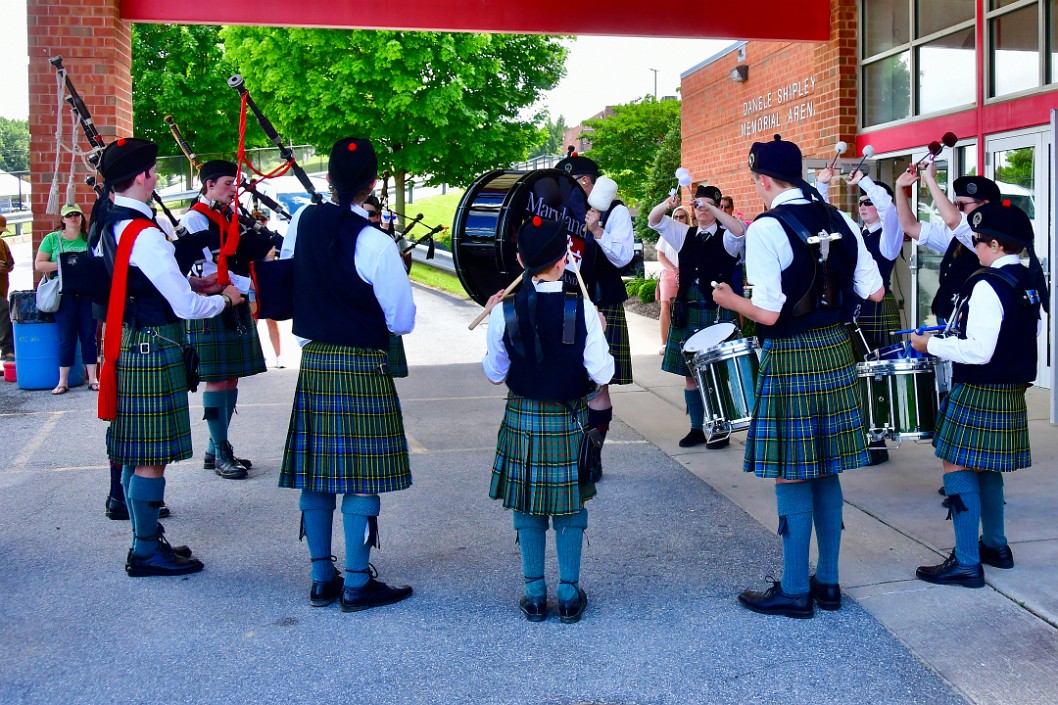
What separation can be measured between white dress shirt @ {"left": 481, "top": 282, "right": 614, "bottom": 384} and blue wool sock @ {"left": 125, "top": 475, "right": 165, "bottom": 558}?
1522 millimetres

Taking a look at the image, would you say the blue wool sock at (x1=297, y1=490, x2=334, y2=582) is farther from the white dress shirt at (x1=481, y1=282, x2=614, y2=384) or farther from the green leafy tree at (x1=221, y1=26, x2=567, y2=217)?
the green leafy tree at (x1=221, y1=26, x2=567, y2=217)

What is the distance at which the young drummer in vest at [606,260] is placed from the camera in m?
5.18

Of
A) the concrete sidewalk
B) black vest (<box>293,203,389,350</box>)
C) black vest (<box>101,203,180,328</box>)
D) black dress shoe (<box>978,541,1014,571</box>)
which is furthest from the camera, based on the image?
black dress shoe (<box>978,541,1014,571</box>)

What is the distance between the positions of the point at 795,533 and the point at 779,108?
8075 millimetres

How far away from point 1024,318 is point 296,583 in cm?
287

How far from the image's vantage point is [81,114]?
5055mm

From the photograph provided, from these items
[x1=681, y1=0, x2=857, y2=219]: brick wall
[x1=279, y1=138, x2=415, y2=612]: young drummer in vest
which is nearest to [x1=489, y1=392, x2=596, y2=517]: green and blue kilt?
[x1=279, y1=138, x2=415, y2=612]: young drummer in vest

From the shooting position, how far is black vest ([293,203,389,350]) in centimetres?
370

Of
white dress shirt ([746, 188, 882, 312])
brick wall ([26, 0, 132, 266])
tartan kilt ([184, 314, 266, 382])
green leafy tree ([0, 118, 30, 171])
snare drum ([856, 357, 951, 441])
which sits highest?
green leafy tree ([0, 118, 30, 171])

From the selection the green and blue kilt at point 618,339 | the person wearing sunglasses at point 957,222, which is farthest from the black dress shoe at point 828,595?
the green and blue kilt at point 618,339

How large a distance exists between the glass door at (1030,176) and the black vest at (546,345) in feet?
15.8

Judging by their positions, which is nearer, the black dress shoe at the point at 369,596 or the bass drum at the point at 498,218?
the black dress shoe at the point at 369,596

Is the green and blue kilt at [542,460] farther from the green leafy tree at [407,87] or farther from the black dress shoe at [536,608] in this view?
the green leafy tree at [407,87]

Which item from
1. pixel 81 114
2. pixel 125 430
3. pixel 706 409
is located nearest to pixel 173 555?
pixel 125 430
